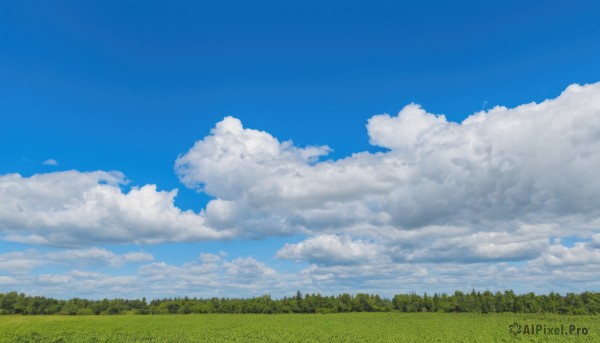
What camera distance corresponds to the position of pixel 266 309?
15625cm

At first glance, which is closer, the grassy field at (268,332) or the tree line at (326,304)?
the grassy field at (268,332)

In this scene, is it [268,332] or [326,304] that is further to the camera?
[326,304]

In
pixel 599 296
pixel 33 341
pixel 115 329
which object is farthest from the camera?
pixel 599 296

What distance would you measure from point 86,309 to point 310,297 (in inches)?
Result: 2936

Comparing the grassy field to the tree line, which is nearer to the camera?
the grassy field

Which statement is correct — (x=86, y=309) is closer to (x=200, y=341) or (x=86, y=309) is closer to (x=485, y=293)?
(x=200, y=341)

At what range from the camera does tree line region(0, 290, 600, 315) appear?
487 feet

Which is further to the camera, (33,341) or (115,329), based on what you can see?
(115,329)

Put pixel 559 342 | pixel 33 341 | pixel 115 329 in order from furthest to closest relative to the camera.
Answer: pixel 115 329, pixel 33 341, pixel 559 342

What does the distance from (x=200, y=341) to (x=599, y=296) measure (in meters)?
126

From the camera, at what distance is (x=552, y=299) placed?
14925 cm

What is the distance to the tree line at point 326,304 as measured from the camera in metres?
148

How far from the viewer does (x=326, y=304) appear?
15712 centimetres

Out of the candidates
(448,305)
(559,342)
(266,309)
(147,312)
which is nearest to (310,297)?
(266,309)
